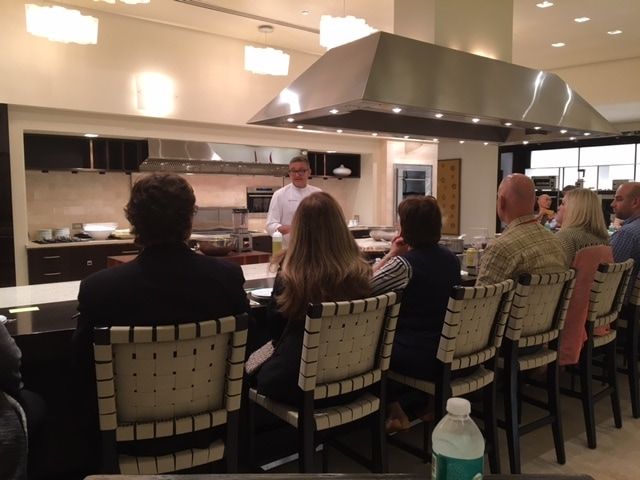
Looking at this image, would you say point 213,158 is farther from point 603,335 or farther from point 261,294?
point 603,335

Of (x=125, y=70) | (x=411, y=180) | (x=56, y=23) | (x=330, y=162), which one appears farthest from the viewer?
(x=411, y=180)

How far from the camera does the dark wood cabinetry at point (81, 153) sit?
5711 mm

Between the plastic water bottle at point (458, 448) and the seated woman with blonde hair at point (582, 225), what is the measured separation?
2598 millimetres

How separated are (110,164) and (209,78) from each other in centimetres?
152

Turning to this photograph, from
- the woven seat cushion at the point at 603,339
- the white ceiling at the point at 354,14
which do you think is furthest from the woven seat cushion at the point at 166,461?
the white ceiling at the point at 354,14

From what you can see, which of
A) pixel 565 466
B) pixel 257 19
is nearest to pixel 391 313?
pixel 565 466

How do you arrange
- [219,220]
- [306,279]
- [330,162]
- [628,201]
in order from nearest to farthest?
[306,279], [628,201], [219,220], [330,162]

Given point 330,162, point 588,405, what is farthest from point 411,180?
point 588,405

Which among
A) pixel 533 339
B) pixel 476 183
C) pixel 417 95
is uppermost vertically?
pixel 417 95

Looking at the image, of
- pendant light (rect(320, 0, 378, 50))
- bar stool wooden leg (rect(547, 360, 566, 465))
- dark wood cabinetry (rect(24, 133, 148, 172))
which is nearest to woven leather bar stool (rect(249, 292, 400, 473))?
bar stool wooden leg (rect(547, 360, 566, 465))

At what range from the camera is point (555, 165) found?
35.2ft

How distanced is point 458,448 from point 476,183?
10.8 metres

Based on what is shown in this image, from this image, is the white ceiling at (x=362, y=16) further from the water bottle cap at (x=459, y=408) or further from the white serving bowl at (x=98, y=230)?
the water bottle cap at (x=459, y=408)

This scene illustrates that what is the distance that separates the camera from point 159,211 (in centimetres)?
172
